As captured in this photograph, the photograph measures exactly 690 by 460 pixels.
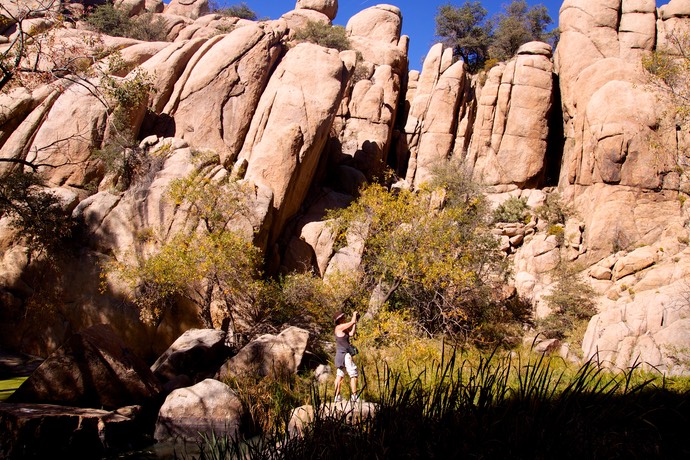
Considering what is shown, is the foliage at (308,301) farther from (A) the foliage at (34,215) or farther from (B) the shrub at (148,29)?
(B) the shrub at (148,29)

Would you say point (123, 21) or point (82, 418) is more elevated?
point (123, 21)

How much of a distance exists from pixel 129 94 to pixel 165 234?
569cm

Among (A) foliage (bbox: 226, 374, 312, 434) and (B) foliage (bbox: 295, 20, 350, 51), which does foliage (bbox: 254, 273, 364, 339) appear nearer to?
(A) foliage (bbox: 226, 374, 312, 434)

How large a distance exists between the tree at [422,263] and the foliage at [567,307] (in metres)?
1.81

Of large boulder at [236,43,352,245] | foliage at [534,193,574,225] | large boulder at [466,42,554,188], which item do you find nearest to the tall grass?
large boulder at [236,43,352,245]

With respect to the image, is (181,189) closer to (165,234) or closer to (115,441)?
(165,234)

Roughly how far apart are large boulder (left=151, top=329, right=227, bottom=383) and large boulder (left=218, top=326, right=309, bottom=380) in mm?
895

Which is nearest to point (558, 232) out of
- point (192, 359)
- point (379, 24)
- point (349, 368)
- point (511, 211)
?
point (511, 211)

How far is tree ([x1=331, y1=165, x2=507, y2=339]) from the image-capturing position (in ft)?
45.7

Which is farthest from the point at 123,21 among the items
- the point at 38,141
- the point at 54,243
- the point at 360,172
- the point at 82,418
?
the point at 82,418

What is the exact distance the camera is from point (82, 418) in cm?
852

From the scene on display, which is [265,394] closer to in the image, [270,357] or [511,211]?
[270,357]

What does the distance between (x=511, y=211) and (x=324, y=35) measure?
1804 centimetres

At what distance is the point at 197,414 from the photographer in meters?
9.65
